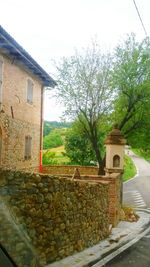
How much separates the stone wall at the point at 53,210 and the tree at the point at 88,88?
1034 cm

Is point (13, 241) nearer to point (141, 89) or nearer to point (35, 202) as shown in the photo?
point (35, 202)

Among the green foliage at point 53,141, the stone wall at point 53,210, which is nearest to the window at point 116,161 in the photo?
the stone wall at point 53,210

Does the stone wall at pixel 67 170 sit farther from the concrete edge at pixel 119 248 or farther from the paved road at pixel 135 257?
the paved road at pixel 135 257

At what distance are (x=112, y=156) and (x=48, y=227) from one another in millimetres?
9710

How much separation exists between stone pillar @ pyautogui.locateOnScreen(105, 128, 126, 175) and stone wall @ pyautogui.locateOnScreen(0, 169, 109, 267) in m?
5.57

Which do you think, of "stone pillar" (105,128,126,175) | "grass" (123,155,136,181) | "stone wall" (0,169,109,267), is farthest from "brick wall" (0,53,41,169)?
"grass" (123,155,136,181)

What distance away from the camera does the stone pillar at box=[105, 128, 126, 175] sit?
56.2ft

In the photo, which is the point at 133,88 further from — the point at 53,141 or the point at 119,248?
the point at 53,141

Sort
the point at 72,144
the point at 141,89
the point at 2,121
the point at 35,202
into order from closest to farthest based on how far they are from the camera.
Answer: the point at 35,202 < the point at 2,121 < the point at 141,89 < the point at 72,144

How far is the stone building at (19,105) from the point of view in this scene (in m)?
13.8

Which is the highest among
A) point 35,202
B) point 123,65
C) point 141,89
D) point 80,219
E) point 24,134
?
point 123,65

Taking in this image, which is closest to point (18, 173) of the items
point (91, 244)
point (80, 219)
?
point (80, 219)

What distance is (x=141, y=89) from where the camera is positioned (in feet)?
67.4

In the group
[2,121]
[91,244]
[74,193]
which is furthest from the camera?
[2,121]
